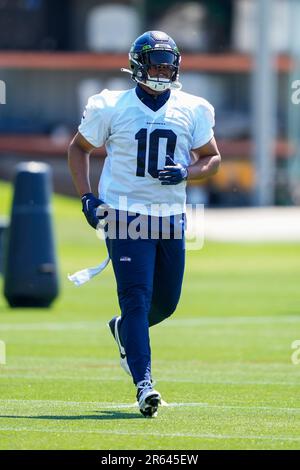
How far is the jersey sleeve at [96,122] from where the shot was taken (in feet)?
28.2

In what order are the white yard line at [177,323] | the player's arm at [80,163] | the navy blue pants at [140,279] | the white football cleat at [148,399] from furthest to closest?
the white yard line at [177,323] < the player's arm at [80,163] < the navy blue pants at [140,279] < the white football cleat at [148,399]

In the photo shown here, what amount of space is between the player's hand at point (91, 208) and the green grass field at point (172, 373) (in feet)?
3.80

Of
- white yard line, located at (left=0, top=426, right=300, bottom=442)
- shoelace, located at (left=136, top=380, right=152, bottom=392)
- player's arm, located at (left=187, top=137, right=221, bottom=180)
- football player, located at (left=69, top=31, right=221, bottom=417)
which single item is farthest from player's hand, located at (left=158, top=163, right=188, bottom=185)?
white yard line, located at (left=0, top=426, right=300, bottom=442)

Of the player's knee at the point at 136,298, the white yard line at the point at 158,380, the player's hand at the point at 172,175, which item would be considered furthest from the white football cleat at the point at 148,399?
the white yard line at the point at 158,380

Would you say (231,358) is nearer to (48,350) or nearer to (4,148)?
(48,350)

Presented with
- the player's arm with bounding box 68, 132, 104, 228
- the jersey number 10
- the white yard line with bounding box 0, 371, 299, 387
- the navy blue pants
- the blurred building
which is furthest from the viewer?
the blurred building

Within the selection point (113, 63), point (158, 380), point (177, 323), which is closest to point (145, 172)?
point (158, 380)

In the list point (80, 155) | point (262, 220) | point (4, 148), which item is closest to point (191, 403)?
point (80, 155)

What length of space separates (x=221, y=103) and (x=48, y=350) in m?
42.6

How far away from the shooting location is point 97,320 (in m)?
15.5

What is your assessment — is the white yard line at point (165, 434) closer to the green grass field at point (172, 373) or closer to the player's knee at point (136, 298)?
the green grass field at point (172, 373)

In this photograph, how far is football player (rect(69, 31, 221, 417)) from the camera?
840cm

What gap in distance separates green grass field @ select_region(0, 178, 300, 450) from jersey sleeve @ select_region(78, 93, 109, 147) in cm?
168

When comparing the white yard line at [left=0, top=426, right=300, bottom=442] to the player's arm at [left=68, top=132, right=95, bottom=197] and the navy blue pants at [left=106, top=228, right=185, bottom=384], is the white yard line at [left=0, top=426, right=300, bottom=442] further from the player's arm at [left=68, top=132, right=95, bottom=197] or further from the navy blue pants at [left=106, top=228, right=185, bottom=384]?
the player's arm at [left=68, top=132, right=95, bottom=197]
